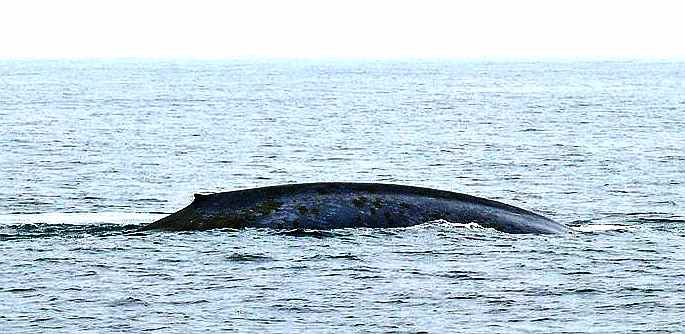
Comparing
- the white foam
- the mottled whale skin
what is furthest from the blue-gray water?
the mottled whale skin

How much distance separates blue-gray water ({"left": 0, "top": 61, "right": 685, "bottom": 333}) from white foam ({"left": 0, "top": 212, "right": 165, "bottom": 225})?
0.07m

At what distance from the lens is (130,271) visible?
20.8 m

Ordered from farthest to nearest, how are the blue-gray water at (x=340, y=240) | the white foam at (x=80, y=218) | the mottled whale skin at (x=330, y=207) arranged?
the white foam at (x=80, y=218) → the mottled whale skin at (x=330, y=207) → the blue-gray water at (x=340, y=240)

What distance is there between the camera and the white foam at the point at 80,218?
27.0 metres

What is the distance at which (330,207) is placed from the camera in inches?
847

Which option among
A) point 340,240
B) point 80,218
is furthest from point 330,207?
point 80,218

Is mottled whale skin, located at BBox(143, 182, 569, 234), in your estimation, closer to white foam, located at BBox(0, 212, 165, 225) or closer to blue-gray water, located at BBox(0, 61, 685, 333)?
blue-gray water, located at BBox(0, 61, 685, 333)

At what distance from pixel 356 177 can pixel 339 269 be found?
67.5 feet

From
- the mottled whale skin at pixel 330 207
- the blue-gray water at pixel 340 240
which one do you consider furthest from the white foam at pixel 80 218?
the mottled whale skin at pixel 330 207

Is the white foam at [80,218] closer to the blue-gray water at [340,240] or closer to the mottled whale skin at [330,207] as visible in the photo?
the blue-gray water at [340,240]

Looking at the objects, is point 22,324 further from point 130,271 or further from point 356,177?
point 356,177

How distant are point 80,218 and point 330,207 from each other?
26.4ft

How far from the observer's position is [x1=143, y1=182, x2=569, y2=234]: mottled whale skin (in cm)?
2139

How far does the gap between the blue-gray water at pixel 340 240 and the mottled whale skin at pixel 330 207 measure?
253mm
